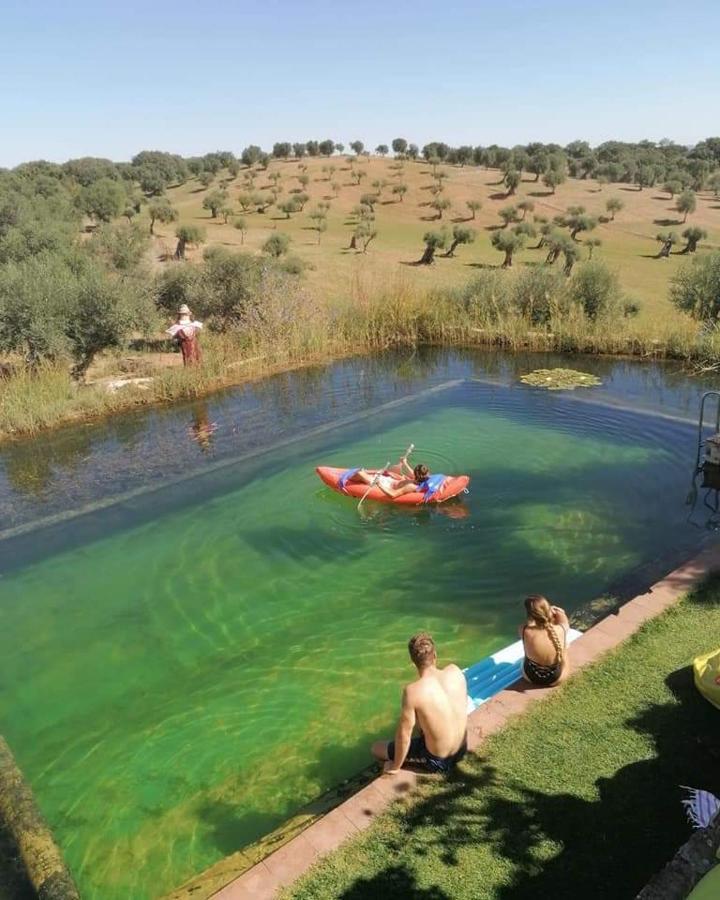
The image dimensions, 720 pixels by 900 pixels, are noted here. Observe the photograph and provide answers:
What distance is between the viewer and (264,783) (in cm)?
582

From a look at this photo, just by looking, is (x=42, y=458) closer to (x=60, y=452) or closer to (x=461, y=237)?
(x=60, y=452)

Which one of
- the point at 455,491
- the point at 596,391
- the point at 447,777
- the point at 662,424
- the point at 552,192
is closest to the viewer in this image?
the point at 447,777

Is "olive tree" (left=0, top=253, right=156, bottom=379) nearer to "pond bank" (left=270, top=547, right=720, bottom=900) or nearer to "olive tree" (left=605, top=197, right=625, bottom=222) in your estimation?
"pond bank" (left=270, top=547, right=720, bottom=900)

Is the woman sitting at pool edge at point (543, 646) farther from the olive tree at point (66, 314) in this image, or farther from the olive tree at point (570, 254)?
the olive tree at point (570, 254)

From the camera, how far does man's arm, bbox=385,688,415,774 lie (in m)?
4.83

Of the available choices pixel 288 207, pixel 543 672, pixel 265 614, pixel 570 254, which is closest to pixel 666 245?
pixel 570 254

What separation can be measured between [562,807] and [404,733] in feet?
3.72

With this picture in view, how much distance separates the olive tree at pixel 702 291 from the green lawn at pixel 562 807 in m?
15.3

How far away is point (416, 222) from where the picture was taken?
48094 mm

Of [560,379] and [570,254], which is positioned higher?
[570,254]

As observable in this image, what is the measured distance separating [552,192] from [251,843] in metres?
60.8

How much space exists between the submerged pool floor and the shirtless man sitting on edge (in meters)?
1.20

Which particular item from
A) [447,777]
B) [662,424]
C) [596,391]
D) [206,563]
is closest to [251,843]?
[447,777]

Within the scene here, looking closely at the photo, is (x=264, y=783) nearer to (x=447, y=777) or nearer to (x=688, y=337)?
(x=447, y=777)
